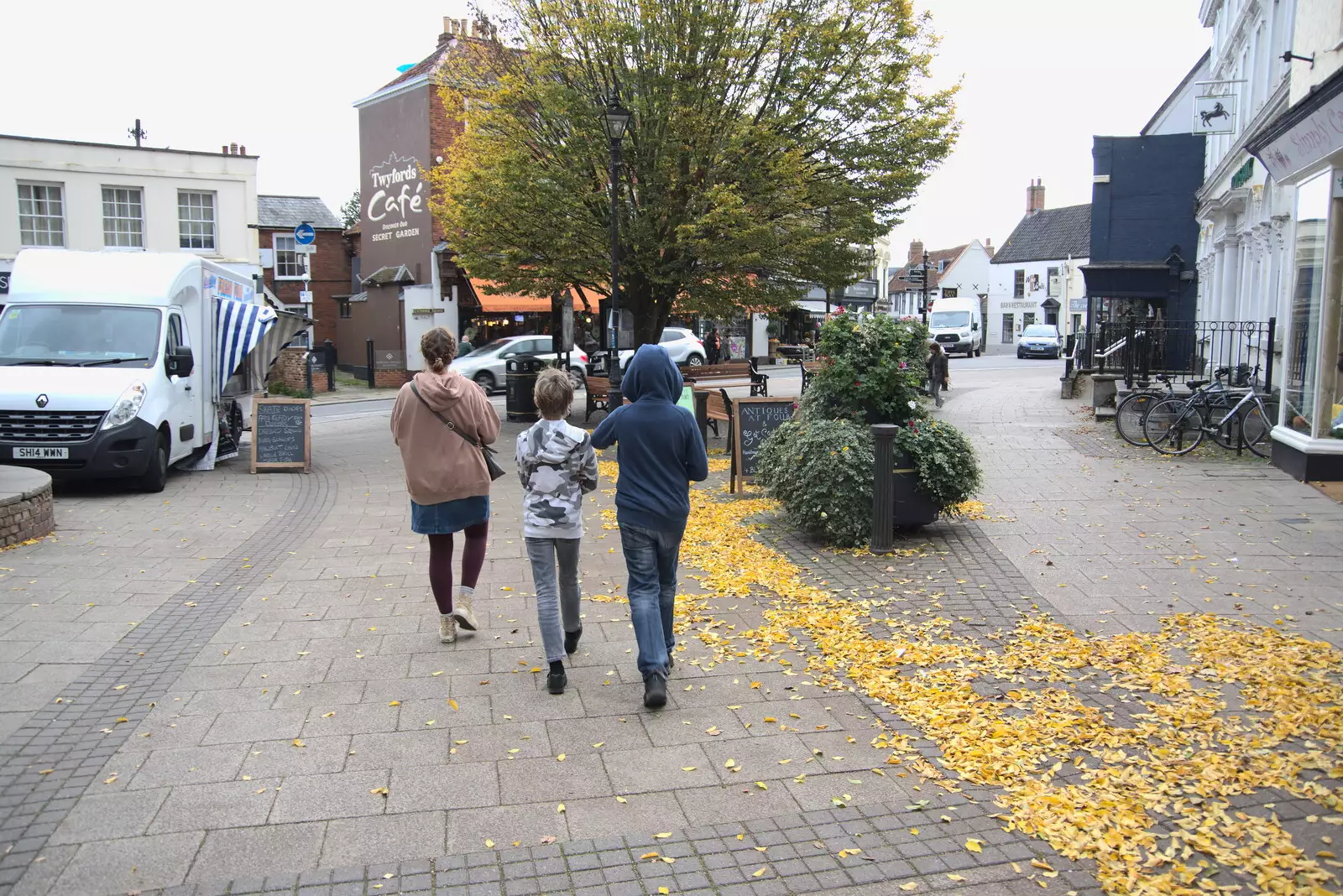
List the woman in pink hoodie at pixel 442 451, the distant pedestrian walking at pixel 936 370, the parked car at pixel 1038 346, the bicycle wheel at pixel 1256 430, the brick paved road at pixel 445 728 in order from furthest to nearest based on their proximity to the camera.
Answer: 1. the parked car at pixel 1038 346
2. the distant pedestrian walking at pixel 936 370
3. the bicycle wheel at pixel 1256 430
4. the woman in pink hoodie at pixel 442 451
5. the brick paved road at pixel 445 728

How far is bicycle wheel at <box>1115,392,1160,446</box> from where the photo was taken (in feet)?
44.2

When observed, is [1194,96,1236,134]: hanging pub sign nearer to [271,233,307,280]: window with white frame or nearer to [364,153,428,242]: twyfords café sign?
[364,153,428,242]: twyfords café sign

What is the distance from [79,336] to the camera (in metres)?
11.8

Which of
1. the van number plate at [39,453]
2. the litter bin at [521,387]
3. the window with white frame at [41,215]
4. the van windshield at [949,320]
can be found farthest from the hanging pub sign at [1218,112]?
the window with white frame at [41,215]

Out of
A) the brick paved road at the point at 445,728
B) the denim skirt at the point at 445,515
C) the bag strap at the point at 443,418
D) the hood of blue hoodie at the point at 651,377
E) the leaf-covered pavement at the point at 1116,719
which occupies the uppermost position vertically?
the hood of blue hoodie at the point at 651,377

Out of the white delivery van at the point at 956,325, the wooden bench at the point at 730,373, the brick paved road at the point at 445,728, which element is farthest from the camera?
the white delivery van at the point at 956,325

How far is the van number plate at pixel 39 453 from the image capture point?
10648 millimetres

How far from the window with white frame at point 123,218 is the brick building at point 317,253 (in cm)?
1086

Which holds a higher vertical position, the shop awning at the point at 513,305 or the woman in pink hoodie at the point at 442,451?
the shop awning at the point at 513,305

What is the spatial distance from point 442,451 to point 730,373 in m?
16.3

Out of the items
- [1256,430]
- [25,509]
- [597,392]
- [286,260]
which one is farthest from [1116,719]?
[286,260]

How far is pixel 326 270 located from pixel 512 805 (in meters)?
39.4

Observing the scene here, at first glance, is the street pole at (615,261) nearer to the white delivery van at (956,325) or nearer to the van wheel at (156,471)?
the van wheel at (156,471)

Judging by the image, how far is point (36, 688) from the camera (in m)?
5.20
